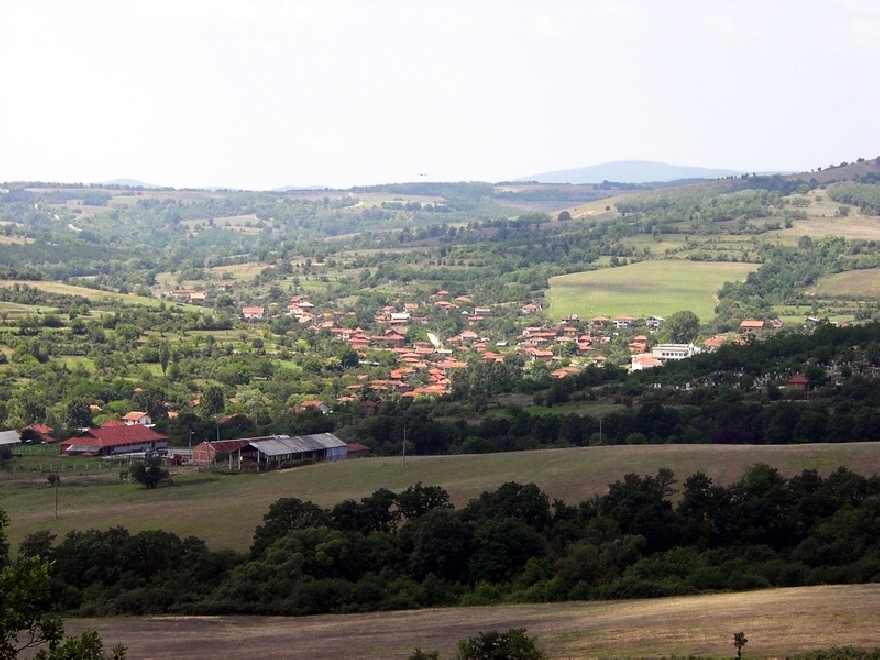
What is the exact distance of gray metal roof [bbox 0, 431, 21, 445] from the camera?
2825 inches

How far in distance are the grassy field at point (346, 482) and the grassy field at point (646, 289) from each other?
72.6m

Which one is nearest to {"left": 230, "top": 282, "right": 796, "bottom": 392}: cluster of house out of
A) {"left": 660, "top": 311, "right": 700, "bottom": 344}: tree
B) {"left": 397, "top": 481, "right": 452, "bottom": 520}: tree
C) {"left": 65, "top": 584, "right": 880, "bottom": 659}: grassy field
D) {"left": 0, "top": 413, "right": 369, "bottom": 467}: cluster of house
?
{"left": 660, "top": 311, "right": 700, "bottom": 344}: tree

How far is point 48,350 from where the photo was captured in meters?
93.7

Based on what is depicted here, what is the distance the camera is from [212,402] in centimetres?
8350

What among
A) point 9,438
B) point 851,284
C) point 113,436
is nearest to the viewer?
point 113,436

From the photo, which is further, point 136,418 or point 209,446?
point 136,418

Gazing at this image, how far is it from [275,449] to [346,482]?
8.63 metres

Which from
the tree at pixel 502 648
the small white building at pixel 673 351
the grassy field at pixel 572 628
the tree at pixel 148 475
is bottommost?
the small white building at pixel 673 351

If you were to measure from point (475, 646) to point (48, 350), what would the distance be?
227ft

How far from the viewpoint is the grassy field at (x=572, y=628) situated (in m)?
31.2

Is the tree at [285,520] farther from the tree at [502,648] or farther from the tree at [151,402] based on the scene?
the tree at [151,402]

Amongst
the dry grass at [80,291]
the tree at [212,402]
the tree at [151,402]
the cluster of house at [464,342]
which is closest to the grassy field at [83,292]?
the dry grass at [80,291]

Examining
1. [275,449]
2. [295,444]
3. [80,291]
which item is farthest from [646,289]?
[275,449]

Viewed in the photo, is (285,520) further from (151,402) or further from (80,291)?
(80,291)
